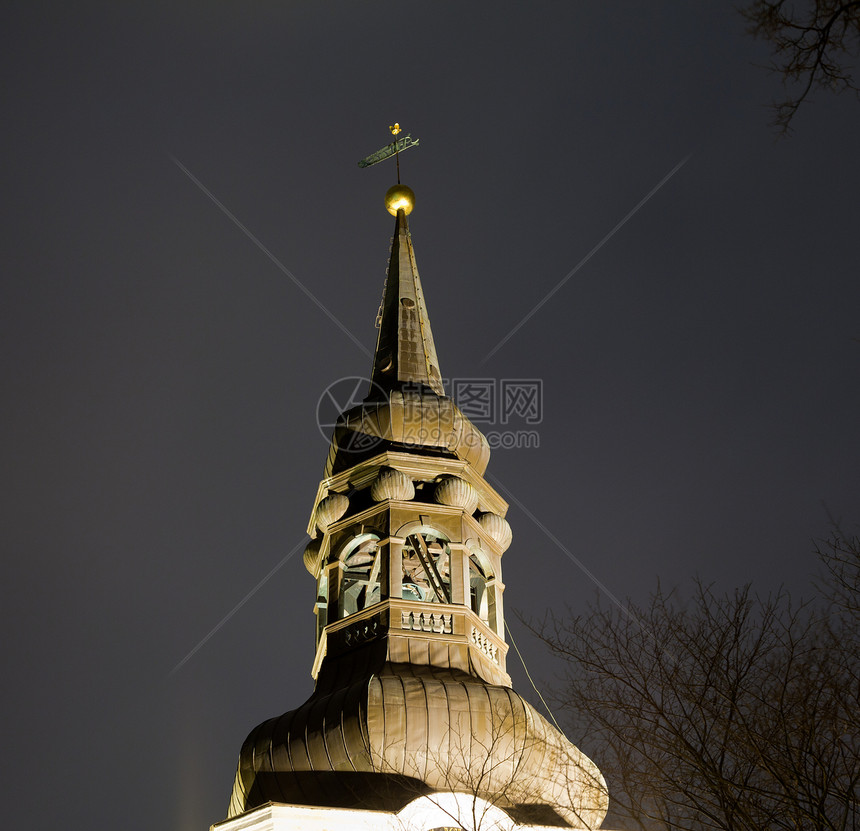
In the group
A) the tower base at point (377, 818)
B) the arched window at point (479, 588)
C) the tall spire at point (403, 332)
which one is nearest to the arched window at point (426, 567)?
the arched window at point (479, 588)

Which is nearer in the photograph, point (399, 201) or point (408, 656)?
point (408, 656)

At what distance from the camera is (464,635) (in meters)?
28.6

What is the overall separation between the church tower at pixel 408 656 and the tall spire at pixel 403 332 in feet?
0.15

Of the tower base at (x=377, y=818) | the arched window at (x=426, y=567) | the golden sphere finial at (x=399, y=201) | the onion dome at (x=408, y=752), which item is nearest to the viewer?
the tower base at (x=377, y=818)

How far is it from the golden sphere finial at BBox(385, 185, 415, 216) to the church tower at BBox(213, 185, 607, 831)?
3.09 m

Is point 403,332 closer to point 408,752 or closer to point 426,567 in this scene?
point 426,567

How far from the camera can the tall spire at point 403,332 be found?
34281 millimetres

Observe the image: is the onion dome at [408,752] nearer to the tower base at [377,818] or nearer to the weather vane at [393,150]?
the tower base at [377,818]

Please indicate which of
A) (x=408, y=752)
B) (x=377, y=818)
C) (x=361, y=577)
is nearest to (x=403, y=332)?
(x=361, y=577)

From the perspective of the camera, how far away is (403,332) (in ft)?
116

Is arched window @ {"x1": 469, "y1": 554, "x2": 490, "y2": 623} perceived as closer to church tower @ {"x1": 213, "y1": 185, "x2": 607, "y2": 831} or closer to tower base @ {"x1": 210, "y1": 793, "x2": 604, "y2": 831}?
church tower @ {"x1": 213, "y1": 185, "x2": 607, "y2": 831}

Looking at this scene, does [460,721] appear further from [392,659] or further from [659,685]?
[659,685]

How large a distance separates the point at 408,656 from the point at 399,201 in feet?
49.6

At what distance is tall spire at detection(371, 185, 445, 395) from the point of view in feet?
112
